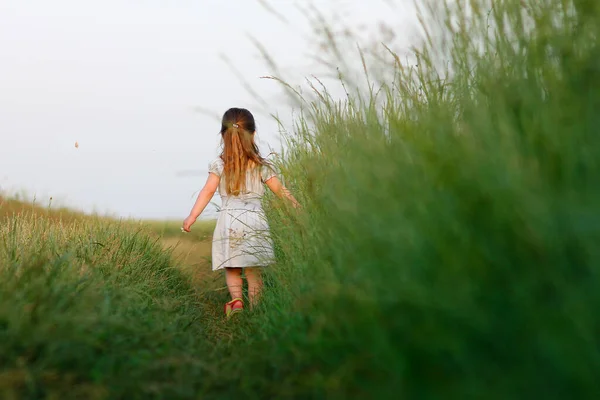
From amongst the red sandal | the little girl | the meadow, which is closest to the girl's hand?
the little girl

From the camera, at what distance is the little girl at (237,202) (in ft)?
16.1

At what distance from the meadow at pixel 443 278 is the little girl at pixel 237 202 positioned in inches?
74.7

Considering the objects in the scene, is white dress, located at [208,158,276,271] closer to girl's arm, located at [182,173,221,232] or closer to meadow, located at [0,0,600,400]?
girl's arm, located at [182,173,221,232]

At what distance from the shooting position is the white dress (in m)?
4.86

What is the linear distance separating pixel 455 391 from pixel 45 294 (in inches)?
61.2

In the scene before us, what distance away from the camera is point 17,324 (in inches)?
87.9

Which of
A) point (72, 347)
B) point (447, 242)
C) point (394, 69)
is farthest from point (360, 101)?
point (72, 347)

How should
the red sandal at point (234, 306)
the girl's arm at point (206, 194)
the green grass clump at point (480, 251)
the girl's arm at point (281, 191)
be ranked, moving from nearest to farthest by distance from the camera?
the green grass clump at point (480, 251)
the girl's arm at point (281, 191)
the red sandal at point (234, 306)
the girl's arm at point (206, 194)

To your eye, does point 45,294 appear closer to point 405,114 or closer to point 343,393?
point 343,393

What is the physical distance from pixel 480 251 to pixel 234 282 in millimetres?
3423

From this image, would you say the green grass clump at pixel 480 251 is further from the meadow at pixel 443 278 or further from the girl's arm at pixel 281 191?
the girl's arm at pixel 281 191

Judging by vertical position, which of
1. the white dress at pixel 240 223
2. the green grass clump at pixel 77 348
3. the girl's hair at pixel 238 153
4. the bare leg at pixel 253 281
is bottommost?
the green grass clump at pixel 77 348

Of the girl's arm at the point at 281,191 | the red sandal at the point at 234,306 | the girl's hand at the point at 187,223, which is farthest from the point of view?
the girl's hand at the point at 187,223

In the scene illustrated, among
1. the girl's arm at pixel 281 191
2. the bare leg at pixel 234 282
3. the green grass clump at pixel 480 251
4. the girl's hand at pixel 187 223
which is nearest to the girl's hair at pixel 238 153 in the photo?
the girl's arm at pixel 281 191
